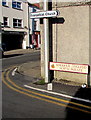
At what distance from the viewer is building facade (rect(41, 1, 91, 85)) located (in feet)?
31.9

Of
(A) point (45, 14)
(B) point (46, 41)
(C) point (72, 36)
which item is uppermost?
(A) point (45, 14)

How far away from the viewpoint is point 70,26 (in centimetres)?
1020

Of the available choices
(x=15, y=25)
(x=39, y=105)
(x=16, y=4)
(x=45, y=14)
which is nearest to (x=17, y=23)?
(x=15, y=25)

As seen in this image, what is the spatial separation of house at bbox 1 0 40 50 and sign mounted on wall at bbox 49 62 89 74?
792 inches

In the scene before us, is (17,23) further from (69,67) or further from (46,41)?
(69,67)

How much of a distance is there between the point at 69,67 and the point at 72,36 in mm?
1649

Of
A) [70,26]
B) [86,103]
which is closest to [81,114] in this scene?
[86,103]

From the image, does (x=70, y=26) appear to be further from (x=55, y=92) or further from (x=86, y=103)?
(x=86, y=103)

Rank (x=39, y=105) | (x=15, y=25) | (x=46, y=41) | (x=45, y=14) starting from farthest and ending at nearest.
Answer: (x=15, y=25) → (x=46, y=41) → (x=45, y=14) → (x=39, y=105)

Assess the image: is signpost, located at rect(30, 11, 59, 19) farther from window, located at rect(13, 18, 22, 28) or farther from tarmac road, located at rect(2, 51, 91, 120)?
window, located at rect(13, 18, 22, 28)

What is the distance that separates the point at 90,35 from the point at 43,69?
3.53 metres

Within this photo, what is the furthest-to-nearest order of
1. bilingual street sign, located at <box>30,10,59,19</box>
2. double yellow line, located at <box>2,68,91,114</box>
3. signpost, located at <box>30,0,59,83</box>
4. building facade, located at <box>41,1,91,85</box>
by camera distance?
signpost, located at <box>30,0,59,83</box>, bilingual street sign, located at <box>30,10,59,19</box>, building facade, located at <box>41,1,91,85</box>, double yellow line, located at <box>2,68,91,114</box>

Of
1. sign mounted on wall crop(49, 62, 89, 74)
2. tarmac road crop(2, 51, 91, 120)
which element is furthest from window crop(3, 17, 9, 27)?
tarmac road crop(2, 51, 91, 120)

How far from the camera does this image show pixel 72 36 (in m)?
10.2
